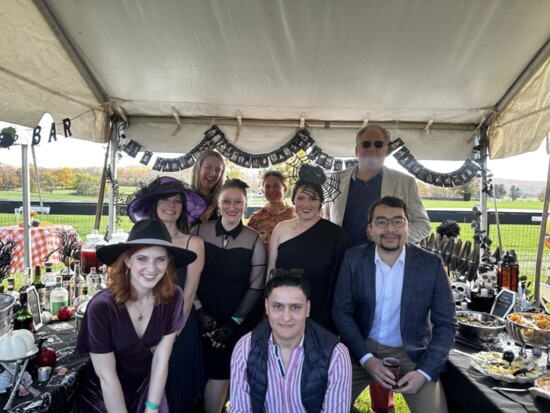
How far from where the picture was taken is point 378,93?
4.17 m

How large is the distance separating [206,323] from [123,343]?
801 millimetres

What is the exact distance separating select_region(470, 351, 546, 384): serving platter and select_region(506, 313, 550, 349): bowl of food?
129 millimetres

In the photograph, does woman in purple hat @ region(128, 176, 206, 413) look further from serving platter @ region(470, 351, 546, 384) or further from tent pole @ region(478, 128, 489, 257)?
tent pole @ region(478, 128, 489, 257)

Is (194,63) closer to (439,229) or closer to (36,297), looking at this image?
(36,297)

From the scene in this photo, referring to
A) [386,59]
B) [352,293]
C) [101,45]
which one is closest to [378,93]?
[386,59]

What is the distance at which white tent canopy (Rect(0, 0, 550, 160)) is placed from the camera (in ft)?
10.4

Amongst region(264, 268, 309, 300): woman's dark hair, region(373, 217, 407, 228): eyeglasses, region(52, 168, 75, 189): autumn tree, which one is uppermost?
region(52, 168, 75, 189): autumn tree

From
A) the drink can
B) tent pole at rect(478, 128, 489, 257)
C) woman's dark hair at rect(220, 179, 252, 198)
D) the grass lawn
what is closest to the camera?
the drink can

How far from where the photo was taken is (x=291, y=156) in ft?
16.0

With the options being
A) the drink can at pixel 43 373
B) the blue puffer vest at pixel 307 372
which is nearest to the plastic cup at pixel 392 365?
the blue puffer vest at pixel 307 372

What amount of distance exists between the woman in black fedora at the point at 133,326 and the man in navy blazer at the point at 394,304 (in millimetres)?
1130

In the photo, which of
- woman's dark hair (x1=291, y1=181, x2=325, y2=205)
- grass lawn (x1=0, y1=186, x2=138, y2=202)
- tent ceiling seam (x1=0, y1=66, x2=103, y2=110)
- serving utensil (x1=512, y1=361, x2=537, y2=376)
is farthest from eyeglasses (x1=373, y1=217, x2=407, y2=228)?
grass lawn (x1=0, y1=186, x2=138, y2=202)

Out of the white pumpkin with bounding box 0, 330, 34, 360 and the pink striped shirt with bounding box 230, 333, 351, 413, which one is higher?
the white pumpkin with bounding box 0, 330, 34, 360

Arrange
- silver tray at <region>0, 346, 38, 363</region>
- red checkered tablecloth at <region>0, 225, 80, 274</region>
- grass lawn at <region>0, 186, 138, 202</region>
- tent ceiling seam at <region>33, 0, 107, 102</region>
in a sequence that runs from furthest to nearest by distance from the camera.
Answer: grass lawn at <region>0, 186, 138, 202</region>, red checkered tablecloth at <region>0, 225, 80, 274</region>, tent ceiling seam at <region>33, 0, 107, 102</region>, silver tray at <region>0, 346, 38, 363</region>
